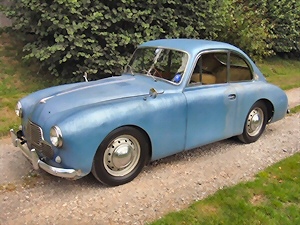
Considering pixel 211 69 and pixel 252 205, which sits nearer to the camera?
pixel 252 205

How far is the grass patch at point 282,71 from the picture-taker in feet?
33.1

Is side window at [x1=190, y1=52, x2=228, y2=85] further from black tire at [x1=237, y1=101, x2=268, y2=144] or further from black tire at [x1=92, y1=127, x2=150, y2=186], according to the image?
black tire at [x1=92, y1=127, x2=150, y2=186]

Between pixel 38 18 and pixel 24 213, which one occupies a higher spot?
pixel 38 18

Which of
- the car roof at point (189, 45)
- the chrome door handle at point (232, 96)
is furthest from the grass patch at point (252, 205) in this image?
the car roof at point (189, 45)

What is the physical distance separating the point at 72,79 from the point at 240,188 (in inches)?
187

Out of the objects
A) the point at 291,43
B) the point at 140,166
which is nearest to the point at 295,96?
the point at 291,43

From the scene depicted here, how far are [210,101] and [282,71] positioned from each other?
862 centimetres

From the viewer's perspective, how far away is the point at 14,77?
25.9 feet

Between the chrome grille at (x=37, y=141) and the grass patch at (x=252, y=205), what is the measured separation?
53.5 inches

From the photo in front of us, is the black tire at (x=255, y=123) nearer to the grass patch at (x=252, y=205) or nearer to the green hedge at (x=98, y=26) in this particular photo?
the grass patch at (x=252, y=205)

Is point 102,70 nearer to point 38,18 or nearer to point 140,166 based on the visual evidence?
point 38,18

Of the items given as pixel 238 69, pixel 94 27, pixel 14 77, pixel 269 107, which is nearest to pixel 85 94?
pixel 238 69

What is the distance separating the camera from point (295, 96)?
28.3 feet

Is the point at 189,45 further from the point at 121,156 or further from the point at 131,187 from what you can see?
the point at 131,187
